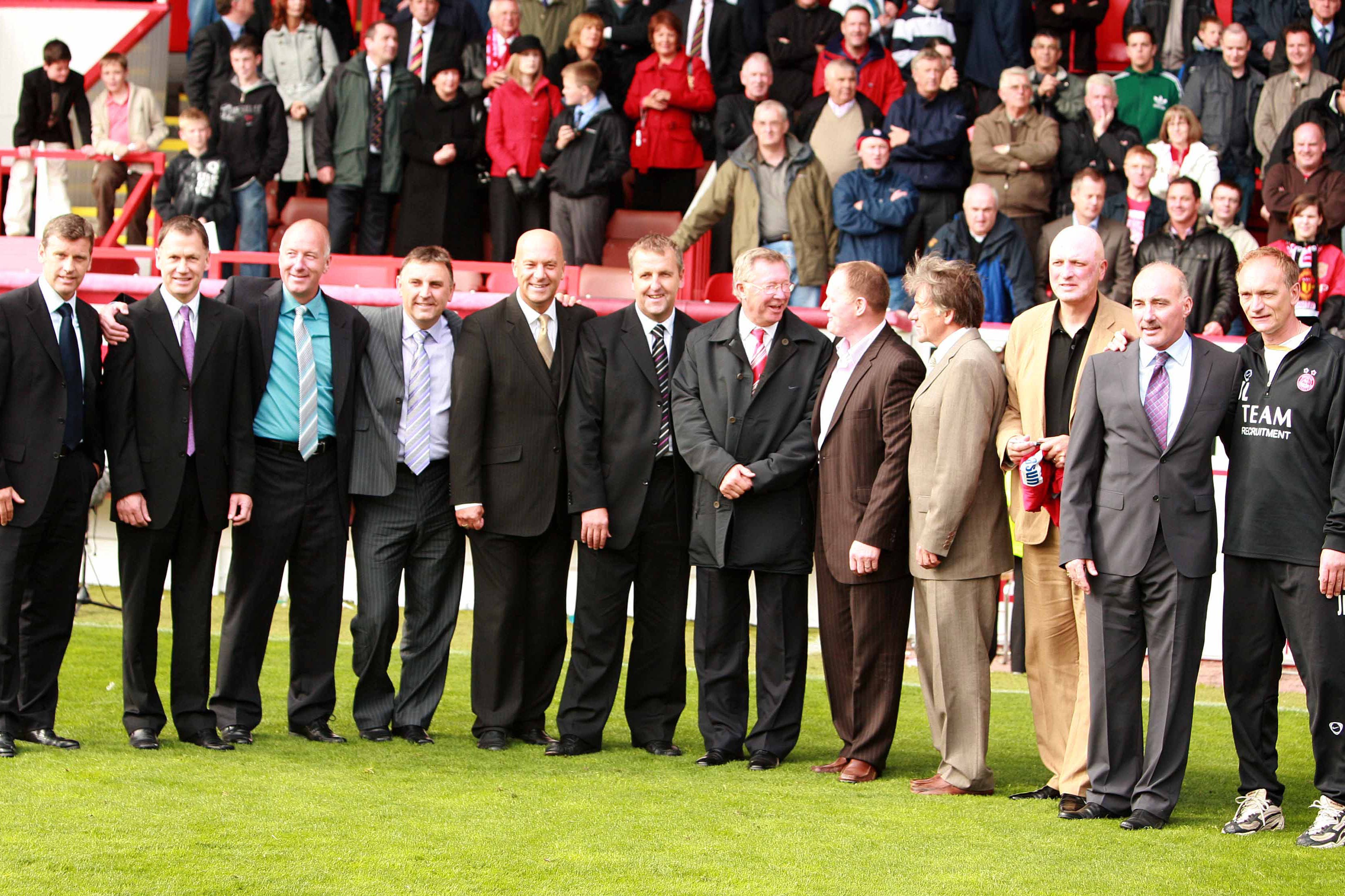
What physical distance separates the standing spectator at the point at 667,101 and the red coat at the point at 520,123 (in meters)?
0.61

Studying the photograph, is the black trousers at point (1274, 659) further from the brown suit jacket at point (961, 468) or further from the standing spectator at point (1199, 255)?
the standing spectator at point (1199, 255)

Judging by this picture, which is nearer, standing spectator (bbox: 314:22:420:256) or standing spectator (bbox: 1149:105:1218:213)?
standing spectator (bbox: 1149:105:1218:213)

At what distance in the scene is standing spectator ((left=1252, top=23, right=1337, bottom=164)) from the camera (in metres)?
10.4

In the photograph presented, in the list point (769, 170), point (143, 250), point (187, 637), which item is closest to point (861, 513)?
point (187, 637)

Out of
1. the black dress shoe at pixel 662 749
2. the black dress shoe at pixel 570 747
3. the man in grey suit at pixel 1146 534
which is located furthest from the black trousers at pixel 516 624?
the man in grey suit at pixel 1146 534

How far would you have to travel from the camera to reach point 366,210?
11.4m

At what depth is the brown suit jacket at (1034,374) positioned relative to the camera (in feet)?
17.4

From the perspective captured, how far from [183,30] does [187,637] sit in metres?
10.7

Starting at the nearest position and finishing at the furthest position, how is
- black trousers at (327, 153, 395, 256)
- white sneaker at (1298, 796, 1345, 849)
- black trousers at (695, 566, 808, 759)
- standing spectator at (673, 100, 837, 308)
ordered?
white sneaker at (1298, 796, 1345, 849), black trousers at (695, 566, 808, 759), standing spectator at (673, 100, 837, 308), black trousers at (327, 153, 395, 256)

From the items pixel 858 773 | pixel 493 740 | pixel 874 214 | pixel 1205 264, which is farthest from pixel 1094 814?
pixel 874 214

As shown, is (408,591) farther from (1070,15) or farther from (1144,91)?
(1070,15)

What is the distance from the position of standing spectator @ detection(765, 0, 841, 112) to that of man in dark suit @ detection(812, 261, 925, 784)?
561 cm

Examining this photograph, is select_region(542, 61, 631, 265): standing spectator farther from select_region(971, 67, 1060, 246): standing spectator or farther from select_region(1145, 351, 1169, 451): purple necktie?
select_region(1145, 351, 1169, 451): purple necktie

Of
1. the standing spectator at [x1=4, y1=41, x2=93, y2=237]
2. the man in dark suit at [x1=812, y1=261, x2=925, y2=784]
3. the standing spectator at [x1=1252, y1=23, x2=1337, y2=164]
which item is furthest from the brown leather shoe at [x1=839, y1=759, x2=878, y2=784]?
the standing spectator at [x1=4, y1=41, x2=93, y2=237]
